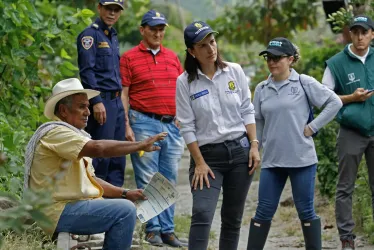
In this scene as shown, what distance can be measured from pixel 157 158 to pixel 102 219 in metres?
2.49

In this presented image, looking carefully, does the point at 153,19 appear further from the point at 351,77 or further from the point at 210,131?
the point at 210,131

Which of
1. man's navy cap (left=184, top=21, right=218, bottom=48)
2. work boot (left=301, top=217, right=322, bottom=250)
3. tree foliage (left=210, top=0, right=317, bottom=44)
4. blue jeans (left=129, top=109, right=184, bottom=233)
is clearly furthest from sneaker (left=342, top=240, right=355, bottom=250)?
tree foliage (left=210, top=0, right=317, bottom=44)

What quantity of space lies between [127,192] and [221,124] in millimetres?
851

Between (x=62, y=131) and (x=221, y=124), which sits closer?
(x=62, y=131)

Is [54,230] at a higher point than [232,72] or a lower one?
lower

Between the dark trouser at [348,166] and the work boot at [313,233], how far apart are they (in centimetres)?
102

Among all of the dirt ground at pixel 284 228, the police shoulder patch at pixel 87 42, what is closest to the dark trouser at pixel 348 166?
the dirt ground at pixel 284 228

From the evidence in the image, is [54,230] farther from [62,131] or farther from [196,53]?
[196,53]

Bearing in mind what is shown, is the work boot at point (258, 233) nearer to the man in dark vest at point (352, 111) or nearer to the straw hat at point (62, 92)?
the man in dark vest at point (352, 111)

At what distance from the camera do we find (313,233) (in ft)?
23.7

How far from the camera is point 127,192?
259 inches

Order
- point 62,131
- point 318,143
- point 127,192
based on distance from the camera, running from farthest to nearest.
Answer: point 318,143, point 127,192, point 62,131

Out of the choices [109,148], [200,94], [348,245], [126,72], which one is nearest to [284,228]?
[348,245]

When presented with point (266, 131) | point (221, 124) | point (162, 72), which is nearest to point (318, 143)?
point (162, 72)
